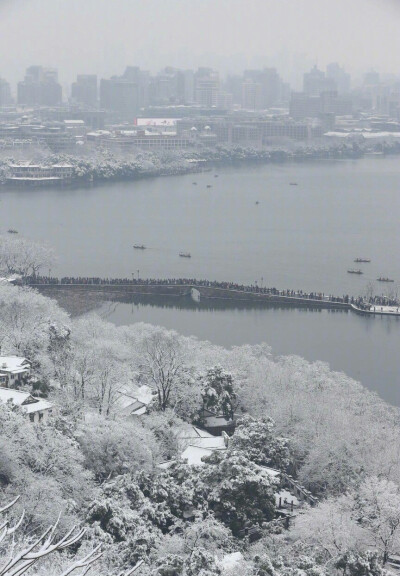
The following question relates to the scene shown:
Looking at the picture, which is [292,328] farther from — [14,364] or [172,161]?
[172,161]

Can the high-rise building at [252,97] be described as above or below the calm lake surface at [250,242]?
above

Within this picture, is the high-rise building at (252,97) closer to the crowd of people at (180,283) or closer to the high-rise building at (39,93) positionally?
the high-rise building at (39,93)

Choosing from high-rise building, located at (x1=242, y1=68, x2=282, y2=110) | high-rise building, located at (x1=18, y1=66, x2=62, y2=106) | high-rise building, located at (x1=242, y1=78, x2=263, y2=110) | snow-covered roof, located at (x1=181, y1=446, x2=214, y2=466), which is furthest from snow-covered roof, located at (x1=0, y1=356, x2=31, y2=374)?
high-rise building, located at (x1=242, y1=68, x2=282, y2=110)

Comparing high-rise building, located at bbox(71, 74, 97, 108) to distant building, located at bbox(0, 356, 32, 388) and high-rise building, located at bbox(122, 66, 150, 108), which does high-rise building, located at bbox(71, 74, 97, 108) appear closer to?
high-rise building, located at bbox(122, 66, 150, 108)

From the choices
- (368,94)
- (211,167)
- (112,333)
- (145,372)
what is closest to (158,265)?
(112,333)

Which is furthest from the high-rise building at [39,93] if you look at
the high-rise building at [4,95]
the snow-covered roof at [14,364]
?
the snow-covered roof at [14,364]

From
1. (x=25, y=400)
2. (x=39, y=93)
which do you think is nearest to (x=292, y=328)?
(x=25, y=400)

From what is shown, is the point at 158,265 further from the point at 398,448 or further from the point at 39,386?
the point at 398,448
